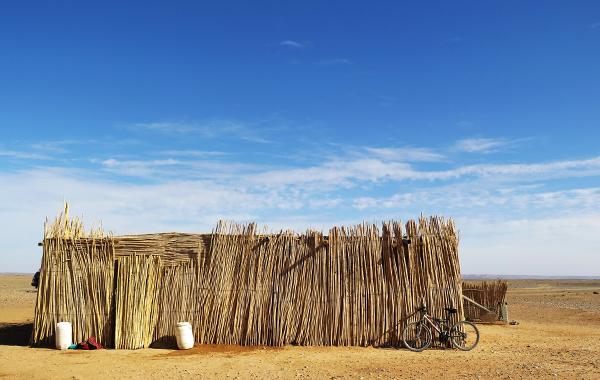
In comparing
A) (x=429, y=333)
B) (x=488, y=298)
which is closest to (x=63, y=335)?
(x=429, y=333)

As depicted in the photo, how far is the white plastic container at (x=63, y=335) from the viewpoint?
7.93 meters

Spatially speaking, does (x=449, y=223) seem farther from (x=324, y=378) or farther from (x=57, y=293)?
(x=57, y=293)

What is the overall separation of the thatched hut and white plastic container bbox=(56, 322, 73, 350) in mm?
221

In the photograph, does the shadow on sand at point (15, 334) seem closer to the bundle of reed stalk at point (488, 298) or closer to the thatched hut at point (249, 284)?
the thatched hut at point (249, 284)

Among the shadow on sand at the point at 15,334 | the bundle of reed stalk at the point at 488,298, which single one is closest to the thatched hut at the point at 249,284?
the shadow on sand at the point at 15,334

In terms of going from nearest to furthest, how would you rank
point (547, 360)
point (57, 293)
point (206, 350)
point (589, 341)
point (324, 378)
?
1. point (324, 378)
2. point (547, 360)
3. point (206, 350)
4. point (57, 293)
5. point (589, 341)

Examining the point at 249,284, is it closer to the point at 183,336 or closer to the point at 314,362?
the point at 183,336

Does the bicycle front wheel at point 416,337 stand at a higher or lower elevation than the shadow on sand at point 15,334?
higher

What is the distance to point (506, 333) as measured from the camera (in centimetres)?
1003

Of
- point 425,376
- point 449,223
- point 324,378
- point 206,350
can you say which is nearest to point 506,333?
point 449,223

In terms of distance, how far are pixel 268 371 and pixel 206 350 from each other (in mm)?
1931

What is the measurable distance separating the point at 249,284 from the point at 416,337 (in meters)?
3.30

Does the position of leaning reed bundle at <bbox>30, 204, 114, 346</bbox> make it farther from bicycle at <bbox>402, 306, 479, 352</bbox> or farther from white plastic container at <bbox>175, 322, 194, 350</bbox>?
bicycle at <bbox>402, 306, 479, 352</bbox>

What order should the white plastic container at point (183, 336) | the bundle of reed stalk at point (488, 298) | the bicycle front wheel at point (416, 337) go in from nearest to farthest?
the bicycle front wheel at point (416, 337)
the white plastic container at point (183, 336)
the bundle of reed stalk at point (488, 298)
